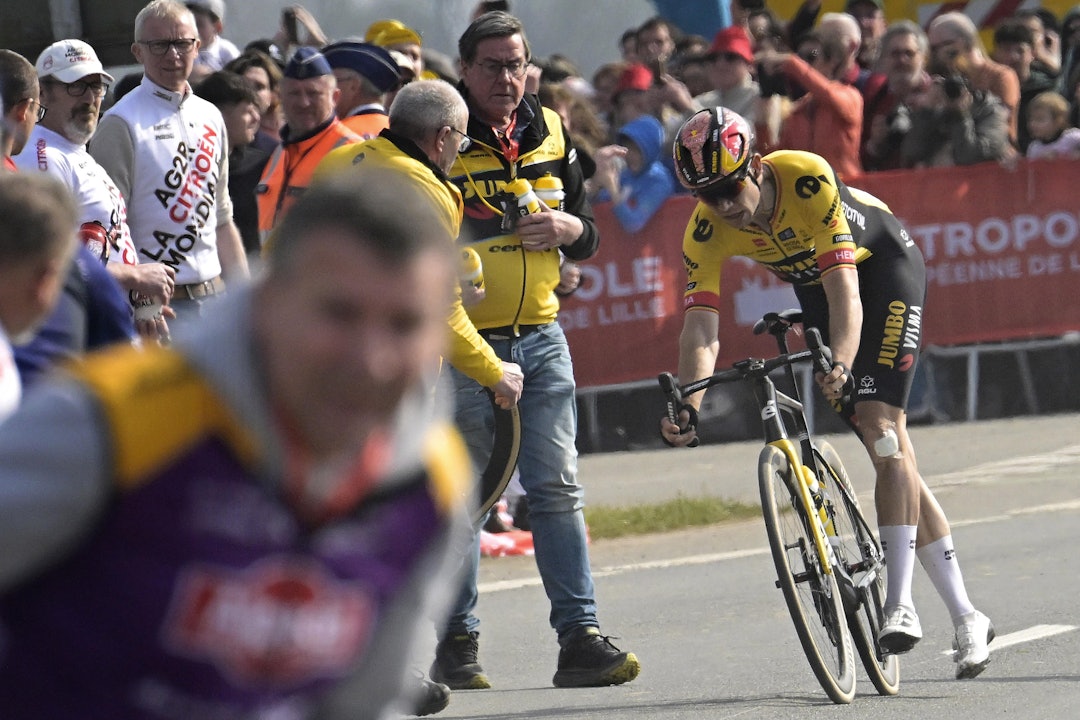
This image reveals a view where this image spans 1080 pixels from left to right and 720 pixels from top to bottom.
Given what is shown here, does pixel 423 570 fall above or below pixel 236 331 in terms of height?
below

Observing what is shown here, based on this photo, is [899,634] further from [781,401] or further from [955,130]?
[955,130]

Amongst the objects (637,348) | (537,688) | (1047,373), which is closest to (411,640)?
(537,688)

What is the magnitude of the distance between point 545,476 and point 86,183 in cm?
200

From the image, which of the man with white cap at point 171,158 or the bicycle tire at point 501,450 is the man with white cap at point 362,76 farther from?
the bicycle tire at point 501,450

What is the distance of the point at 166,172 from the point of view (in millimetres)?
7660

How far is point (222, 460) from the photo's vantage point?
2.12m

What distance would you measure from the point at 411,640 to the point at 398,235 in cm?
62

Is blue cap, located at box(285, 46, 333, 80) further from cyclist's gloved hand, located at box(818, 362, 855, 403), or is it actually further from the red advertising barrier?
the red advertising barrier

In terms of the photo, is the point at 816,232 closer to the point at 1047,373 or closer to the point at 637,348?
the point at 637,348

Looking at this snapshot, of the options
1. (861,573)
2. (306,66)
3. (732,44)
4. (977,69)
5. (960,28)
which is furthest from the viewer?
(960,28)

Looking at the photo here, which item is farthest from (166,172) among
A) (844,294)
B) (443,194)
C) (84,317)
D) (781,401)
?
(84,317)

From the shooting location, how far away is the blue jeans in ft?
23.1

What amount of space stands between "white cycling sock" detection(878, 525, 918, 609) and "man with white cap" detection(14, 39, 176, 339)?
2862mm

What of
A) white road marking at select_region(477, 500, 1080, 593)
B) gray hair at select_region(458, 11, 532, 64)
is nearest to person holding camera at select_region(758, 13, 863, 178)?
white road marking at select_region(477, 500, 1080, 593)
